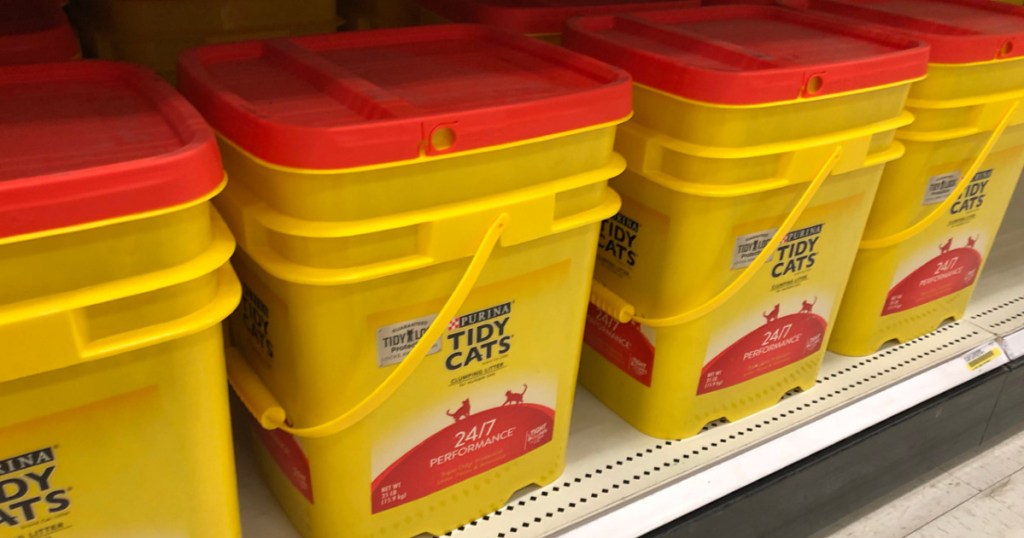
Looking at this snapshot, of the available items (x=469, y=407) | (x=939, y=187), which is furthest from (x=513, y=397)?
(x=939, y=187)

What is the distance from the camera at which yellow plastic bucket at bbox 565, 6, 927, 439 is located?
87 cm

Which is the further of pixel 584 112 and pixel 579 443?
pixel 579 443

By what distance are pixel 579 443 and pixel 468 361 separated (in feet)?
1.07

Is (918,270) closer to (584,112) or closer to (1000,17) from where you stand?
(1000,17)

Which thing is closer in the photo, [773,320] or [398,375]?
[398,375]

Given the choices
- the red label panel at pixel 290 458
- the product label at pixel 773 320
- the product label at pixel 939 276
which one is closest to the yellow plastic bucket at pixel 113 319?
the red label panel at pixel 290 458

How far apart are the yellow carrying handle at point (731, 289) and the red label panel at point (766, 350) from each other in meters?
0.11

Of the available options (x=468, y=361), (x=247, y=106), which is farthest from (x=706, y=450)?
(x=247, y=106)

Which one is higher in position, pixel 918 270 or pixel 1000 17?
pixel 1000 17

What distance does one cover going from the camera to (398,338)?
0.74 meters

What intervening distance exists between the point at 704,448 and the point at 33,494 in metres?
0.77

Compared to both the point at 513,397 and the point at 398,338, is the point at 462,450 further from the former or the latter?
the point at 398,338

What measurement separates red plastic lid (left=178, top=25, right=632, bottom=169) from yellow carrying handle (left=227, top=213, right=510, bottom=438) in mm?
93

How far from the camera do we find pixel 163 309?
59 cm
